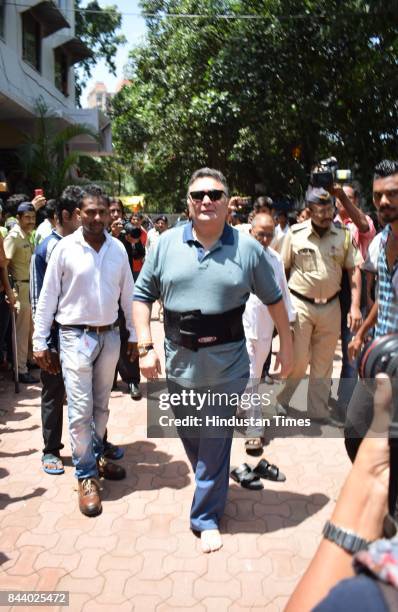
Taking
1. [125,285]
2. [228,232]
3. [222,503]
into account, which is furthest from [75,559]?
[228,232]

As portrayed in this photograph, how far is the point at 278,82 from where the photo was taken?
13086mm

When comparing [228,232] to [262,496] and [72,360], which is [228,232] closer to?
[72,360]

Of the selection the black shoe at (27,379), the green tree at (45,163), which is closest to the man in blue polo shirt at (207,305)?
the black shoe at (27,379)

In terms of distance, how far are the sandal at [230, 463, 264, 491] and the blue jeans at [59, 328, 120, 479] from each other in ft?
3.20

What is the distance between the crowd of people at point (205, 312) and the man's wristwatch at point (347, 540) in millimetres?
967

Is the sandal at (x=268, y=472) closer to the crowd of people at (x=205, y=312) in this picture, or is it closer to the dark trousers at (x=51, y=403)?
the crowd of people at (x=205, y=312)

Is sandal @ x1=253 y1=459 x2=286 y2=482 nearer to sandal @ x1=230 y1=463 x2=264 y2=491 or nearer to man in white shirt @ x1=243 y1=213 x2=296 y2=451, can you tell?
sandal @ x1=230 y1=463 x2=264 y2=491

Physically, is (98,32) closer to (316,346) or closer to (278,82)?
(278,82)

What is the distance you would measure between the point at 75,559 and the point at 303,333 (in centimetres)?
247

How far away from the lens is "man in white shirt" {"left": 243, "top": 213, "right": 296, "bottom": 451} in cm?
415

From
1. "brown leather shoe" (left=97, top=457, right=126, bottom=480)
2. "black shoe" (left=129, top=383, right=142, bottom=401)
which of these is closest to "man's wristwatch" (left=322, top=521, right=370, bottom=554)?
"brown leather shoe" (left=97, top=457, right=126, bottom=480)

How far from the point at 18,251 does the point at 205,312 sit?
3687mm

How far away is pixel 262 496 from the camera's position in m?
3.59

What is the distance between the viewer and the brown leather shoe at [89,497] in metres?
3.33
